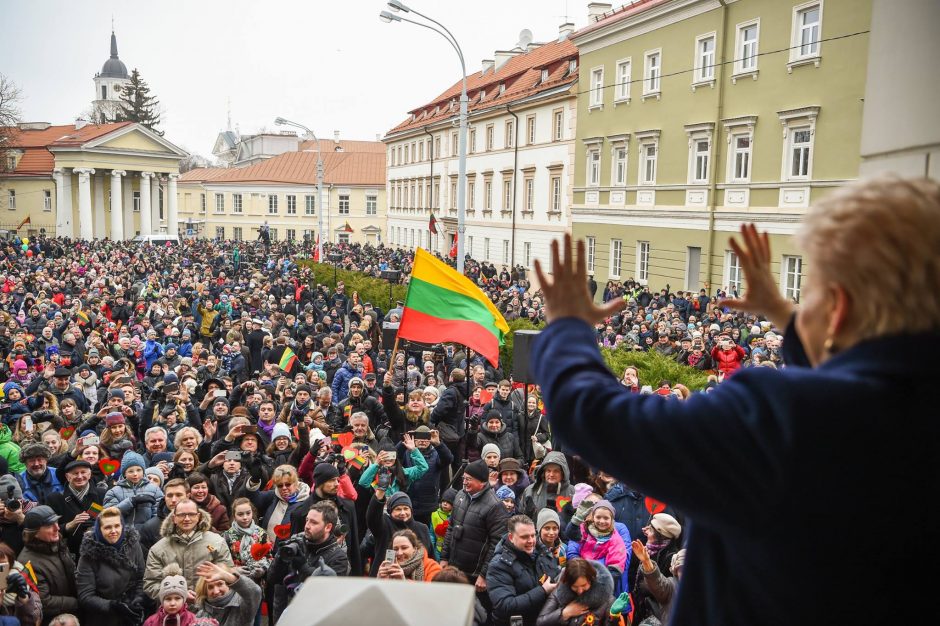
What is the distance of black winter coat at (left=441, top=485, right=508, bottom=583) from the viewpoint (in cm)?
737

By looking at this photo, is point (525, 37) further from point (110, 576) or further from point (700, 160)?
point (110, 576)

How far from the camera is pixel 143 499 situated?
761 cm

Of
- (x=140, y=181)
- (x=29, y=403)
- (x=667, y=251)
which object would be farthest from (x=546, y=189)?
(x=140, y=181)

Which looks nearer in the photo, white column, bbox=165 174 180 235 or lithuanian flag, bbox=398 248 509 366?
lithuanian flag, bbox=398 248 509 366

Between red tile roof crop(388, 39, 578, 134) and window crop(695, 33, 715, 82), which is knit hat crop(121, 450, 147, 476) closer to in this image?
window crop(695, 33, 715, 82)

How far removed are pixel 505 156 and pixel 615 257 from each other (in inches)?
524

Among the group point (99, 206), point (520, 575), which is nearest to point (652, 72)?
point (520, 575)

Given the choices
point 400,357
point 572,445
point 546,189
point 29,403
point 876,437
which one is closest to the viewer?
point 876,437

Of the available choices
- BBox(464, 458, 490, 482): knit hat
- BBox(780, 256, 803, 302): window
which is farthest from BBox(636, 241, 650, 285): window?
BBox(464, 458, 490, 482): knit hat

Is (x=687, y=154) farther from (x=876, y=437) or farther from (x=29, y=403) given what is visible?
(x=876, y=437)

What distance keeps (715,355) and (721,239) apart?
1476 cm

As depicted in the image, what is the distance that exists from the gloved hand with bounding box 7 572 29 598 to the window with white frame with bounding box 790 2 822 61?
978 inches

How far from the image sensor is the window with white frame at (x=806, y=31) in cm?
2503

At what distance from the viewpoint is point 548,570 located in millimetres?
6371
